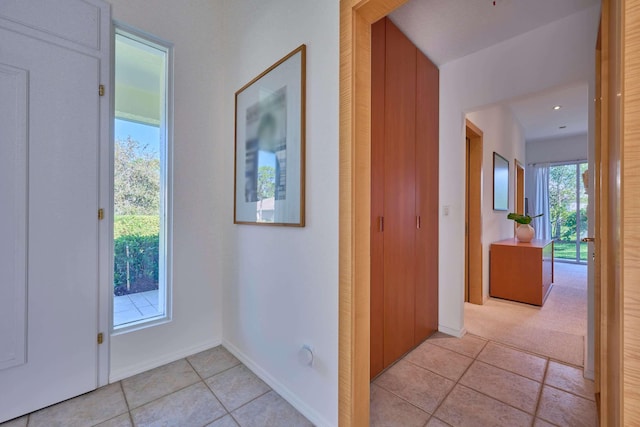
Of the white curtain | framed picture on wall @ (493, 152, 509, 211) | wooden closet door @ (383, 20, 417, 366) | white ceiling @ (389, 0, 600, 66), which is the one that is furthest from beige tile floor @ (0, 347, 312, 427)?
the white curtain

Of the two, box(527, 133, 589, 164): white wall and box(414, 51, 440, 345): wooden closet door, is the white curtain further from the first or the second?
box(414, 51, 440, 345): wooden closet door

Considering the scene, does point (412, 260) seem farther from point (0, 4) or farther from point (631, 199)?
point (0, 4)

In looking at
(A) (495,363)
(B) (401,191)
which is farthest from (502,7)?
(A) (495,363)

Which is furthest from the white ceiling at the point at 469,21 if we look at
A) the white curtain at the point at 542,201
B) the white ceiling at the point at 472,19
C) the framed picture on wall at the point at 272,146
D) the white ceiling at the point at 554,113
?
the white curtain at the point at 542,201

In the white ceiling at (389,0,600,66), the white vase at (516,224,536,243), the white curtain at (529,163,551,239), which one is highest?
the white ceiling at (389,0,600,66)

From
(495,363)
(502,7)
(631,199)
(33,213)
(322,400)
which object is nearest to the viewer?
(631,199)

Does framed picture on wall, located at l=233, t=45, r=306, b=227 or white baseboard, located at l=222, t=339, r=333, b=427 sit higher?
framed picture on wall, located at l=233, t=45, r=306, b=227

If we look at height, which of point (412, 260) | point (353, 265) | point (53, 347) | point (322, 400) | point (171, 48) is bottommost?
point (322, 400)

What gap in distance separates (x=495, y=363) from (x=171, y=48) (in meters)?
3.45

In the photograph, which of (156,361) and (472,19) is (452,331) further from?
(472,19)

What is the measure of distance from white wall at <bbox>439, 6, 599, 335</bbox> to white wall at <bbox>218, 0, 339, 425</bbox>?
1715 millimetres

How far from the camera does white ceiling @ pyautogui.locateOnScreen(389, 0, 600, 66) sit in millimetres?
1863

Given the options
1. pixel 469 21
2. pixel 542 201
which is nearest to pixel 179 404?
pixel 469 21

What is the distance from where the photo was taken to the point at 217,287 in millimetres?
2307
